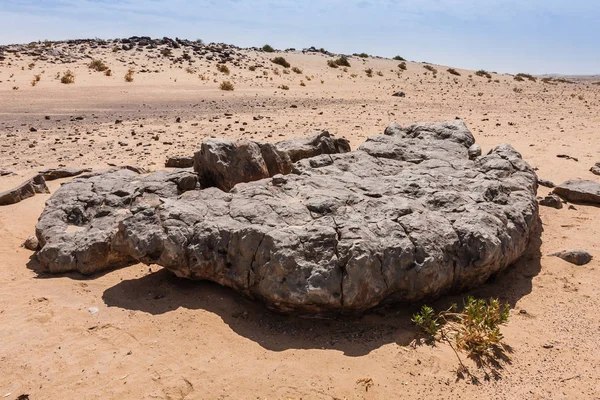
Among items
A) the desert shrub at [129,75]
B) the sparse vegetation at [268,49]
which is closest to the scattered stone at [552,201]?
the desert shrub at [129,75]

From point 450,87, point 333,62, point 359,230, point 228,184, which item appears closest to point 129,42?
point 333,62

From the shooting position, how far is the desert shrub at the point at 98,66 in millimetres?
24109

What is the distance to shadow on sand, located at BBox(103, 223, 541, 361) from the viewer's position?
453 centimetres

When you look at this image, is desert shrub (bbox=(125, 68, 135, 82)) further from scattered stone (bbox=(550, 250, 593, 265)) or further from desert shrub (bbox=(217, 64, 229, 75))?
scattered stone (bbox=(550, 250, 593, 265))

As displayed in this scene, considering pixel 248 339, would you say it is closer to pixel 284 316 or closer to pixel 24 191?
pixel 284 316

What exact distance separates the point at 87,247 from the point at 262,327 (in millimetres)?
2570

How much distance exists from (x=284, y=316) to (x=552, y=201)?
5.70 meters

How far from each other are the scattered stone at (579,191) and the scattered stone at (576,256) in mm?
2369

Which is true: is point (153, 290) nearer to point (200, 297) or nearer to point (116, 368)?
point (200, 297)

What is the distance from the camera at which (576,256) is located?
6.16m

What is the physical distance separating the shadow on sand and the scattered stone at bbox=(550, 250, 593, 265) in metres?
0.85

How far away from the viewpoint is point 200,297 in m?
5.13

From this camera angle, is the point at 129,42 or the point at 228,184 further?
the point at 129,42

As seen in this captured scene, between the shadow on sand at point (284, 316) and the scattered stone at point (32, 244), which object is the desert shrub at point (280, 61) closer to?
the scattered stone at point (32, 244)
